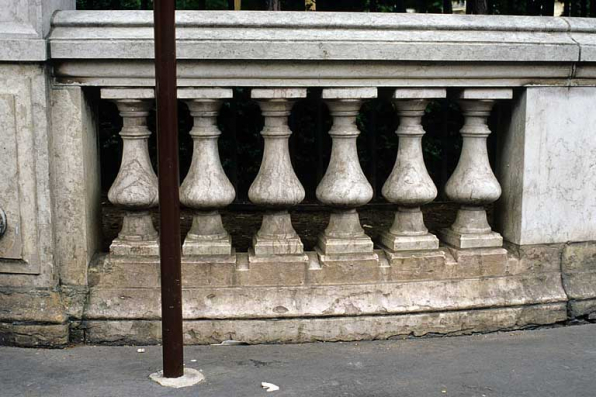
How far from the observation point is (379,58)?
3836 mm

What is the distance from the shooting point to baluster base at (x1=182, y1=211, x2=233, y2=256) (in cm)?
400

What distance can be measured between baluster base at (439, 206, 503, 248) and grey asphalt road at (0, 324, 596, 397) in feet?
1.63

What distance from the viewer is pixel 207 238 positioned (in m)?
4.05

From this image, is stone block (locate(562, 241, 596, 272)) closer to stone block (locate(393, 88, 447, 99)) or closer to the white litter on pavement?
stone block (locate(393, 88, 447, 99))

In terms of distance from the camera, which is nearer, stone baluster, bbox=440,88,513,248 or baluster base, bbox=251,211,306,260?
baluster base, bbox=251,211,306,260

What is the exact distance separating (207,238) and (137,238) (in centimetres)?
36

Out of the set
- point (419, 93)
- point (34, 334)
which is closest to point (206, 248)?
point (34, 334)

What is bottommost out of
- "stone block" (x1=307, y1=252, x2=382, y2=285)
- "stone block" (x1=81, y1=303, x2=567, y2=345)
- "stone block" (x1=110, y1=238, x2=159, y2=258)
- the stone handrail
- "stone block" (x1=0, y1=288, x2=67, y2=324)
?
"stone block" (x1=81, y1=303, x2=567, y2=345)

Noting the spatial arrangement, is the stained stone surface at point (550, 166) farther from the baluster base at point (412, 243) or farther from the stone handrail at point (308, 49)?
the baluster base at point (412, 243)

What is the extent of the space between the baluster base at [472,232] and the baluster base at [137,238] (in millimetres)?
1592

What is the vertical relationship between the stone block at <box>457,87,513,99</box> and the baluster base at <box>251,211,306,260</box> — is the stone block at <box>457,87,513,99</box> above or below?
above

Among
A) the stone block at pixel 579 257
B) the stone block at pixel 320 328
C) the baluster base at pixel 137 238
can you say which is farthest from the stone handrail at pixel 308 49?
the stone block at pixel 320 328

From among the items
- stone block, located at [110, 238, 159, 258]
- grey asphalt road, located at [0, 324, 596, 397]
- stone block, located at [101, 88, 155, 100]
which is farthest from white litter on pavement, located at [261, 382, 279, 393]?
stone block, located at [101, 88, 155, 100]

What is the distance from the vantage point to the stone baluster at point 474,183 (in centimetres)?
418
